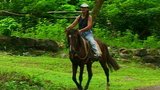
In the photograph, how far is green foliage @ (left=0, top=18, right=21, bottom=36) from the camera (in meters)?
21.1

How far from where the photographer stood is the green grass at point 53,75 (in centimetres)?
1217

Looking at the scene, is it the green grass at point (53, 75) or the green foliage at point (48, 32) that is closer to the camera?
the green grass at point (53, 75)

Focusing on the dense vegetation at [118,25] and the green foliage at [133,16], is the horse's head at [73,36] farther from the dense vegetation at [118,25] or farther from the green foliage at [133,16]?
the green foliage at [133,16]

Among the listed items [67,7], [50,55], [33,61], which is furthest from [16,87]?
[67,7]

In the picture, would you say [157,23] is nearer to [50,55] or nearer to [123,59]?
[123,59]

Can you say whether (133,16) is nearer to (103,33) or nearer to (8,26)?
(103,33)

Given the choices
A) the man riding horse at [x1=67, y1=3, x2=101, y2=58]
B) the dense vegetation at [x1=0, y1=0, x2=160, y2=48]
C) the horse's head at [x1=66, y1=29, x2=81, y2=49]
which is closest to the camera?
the horse's head at [x1=66, y1=29, x2=81, y2=49]

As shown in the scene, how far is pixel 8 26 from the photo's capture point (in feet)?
75.1

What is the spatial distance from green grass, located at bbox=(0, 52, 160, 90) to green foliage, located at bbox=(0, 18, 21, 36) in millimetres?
1784

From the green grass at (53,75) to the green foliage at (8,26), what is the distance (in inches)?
70.2

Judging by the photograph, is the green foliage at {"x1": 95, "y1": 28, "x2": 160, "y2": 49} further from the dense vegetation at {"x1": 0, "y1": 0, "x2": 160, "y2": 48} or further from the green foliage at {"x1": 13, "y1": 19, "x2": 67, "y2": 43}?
the green foliage at {"x1": 13, "y1": 19, "x2": 67, "y2": 43}

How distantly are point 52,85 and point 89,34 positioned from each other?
191 centimetres

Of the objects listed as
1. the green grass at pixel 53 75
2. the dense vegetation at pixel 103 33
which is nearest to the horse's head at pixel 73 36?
the green grass at pixel 53 75

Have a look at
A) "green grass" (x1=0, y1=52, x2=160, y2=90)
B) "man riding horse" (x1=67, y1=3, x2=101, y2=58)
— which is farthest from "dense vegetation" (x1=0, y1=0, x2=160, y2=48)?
"man riding horse" (x1=67, y1=3, x2=101, y2=58)
